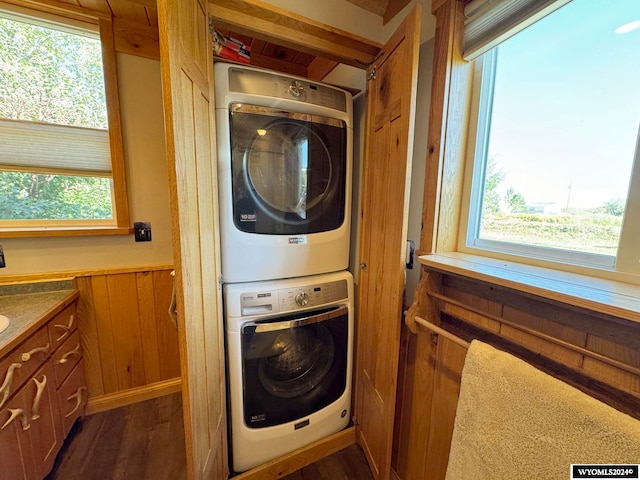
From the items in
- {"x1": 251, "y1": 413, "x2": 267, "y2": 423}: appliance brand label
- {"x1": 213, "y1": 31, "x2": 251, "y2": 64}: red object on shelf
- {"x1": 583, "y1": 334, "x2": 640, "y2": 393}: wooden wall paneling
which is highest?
{"x1": 213, "y1": 31, "x2": 251, "y2": 64}: red object on shelf

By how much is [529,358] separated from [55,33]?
2536mm

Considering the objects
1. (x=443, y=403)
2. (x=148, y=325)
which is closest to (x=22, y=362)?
(x=148, y=325)

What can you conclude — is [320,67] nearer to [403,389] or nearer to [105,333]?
[403,389]

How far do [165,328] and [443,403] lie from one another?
167 cm

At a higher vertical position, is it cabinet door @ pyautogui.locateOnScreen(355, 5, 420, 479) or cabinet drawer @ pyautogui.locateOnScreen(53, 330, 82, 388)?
cabinet door @ pyautogui.locateOnScreen(355, 5, 420, 479)

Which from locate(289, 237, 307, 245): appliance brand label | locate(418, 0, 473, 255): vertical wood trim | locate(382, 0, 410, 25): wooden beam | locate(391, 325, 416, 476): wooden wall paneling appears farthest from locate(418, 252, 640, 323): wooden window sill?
locate(382, 0, 410, 25): wooden beam

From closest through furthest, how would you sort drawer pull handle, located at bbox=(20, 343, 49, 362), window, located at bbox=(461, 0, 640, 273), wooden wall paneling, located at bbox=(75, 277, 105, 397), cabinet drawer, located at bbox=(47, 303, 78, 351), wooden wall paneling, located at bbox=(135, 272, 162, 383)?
window, located at bbox=(461, 0, 640, 273), drawer pull handle, located at bbox=(20, 343, 49, 362), cabinet drawer, located at bbox=(47, 303, 78, 351), wooden wall paneling, located at bbox=(75, 277, 105, 397), wooden wall paneling, located at bbox=(135, 272, 162, 383)

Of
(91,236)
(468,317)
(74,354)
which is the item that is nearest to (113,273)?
(91,236)

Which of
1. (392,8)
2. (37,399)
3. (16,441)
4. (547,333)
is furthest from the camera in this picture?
(392,8)

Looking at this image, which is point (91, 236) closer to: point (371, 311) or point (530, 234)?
point (371, 311)

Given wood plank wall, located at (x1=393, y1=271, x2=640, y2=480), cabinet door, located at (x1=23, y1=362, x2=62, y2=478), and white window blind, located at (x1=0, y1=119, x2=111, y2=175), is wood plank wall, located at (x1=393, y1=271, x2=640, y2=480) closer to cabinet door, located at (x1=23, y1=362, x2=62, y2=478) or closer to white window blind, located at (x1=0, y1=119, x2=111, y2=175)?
cabinet door, located at (x1=23, y1=362, x2=62, y2=478)

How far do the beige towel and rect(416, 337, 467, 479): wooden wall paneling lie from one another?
0.62 feet

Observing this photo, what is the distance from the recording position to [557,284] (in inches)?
24.8

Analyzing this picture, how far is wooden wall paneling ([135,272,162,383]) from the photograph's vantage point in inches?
63.9
